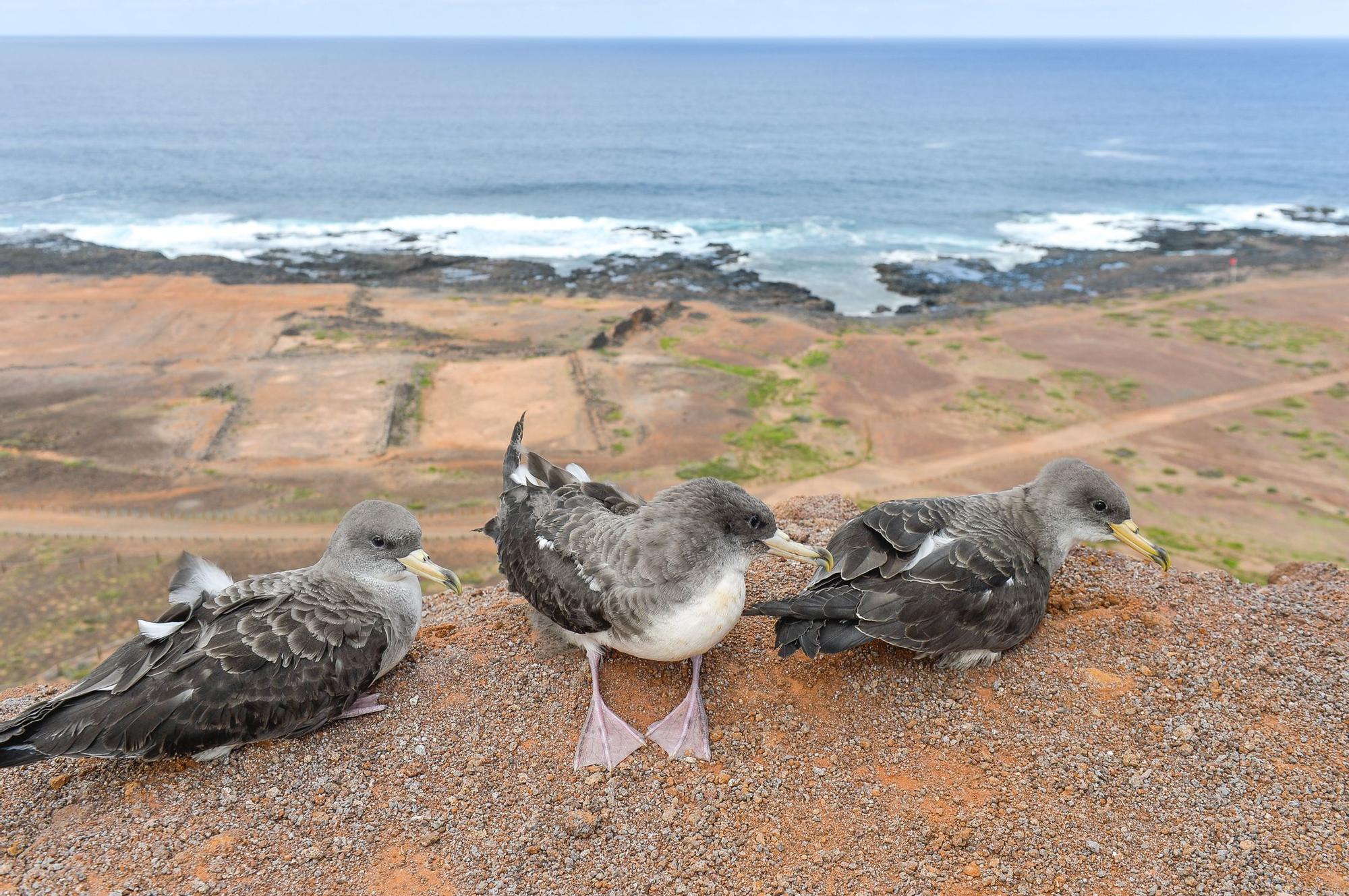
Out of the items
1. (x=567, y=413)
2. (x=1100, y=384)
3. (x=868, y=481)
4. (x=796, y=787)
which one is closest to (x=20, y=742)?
(x=796, y=787)

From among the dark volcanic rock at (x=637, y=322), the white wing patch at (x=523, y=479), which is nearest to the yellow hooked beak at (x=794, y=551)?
the white wing patch at (x=523, y=479)

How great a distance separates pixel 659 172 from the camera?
8069cm

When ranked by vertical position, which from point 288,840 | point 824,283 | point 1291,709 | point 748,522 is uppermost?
point 748,522

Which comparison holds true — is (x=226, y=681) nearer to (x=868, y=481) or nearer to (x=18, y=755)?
(x=18, y=755)

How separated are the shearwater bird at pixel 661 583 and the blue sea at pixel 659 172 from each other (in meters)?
42.1

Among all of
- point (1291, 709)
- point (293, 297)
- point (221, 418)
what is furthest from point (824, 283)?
point (1291, 709)

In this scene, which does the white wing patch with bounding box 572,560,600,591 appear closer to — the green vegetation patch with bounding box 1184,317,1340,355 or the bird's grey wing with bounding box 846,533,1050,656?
the bird's grey wing with bounding box 846,533,1050,656

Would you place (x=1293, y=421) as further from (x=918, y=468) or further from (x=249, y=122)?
(x=249, y=122)

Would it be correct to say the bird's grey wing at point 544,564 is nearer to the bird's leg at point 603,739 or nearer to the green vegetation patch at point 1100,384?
the bird's leg at point 603,739

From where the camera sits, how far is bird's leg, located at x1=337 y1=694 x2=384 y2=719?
6.66 m

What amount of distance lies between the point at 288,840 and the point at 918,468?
76.6ft

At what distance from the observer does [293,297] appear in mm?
41812

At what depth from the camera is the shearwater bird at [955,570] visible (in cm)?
642

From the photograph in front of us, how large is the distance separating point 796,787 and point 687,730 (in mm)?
909
